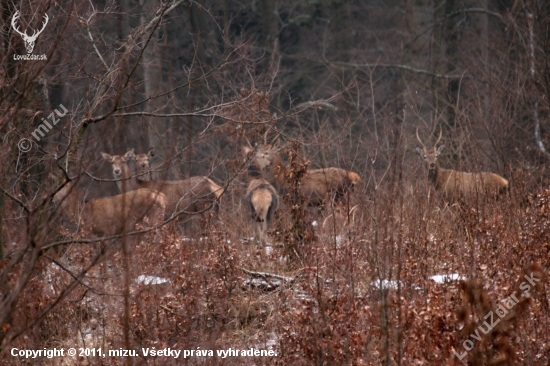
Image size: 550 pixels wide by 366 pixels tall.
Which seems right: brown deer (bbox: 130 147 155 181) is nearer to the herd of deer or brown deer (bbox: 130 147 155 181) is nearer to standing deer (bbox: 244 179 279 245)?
the herd of deer

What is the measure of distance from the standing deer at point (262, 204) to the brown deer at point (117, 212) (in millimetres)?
1535

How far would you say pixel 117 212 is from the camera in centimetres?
798

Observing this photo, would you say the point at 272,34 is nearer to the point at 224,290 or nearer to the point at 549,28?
the point at 549,28

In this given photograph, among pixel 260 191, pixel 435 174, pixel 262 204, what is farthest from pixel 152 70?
pixel 435 174

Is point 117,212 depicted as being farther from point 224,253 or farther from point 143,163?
point 143,163

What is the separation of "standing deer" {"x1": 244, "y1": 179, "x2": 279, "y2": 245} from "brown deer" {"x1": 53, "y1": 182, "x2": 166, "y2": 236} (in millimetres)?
1535

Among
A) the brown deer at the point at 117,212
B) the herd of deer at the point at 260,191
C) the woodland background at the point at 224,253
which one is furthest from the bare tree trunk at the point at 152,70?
the herd of deer at the point at 260,191

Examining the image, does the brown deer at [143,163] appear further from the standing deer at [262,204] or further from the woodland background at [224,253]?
the standing deer at [262,204]

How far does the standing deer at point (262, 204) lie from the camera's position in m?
10.9

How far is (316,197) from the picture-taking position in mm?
13000

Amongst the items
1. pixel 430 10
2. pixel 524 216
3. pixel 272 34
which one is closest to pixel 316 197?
pixel 524 216

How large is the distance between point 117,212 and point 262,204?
347 cm

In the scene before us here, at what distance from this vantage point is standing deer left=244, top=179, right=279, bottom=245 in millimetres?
10945

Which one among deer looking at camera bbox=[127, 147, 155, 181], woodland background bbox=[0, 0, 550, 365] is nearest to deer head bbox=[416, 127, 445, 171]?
woodland background bbox=[0, 0, 550, 365]
